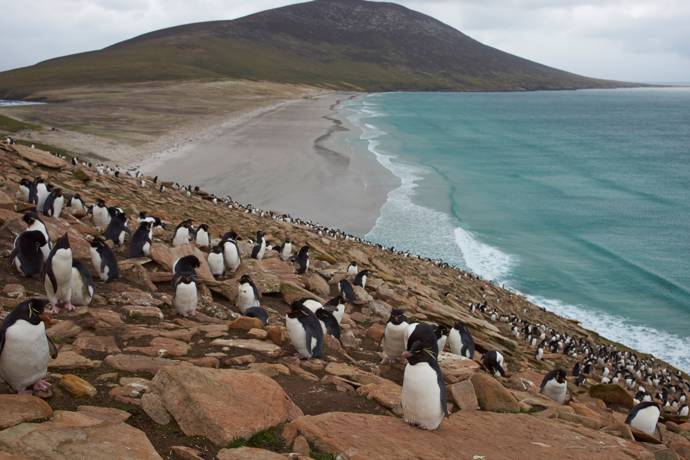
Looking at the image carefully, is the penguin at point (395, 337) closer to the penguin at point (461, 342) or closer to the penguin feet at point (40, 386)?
the penguin at point (461, 342)

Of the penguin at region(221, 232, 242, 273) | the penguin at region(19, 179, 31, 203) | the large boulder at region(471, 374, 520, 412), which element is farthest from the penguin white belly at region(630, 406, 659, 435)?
the penguin at region(19, 179, 31, 203)

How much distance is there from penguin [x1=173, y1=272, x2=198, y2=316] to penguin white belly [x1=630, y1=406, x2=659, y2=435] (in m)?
8.39

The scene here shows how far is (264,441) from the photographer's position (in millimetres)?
6496

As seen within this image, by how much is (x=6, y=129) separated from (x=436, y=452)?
162 ft

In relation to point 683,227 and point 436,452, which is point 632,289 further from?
point 436,452

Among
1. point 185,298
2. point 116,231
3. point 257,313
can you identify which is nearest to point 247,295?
point 257,313

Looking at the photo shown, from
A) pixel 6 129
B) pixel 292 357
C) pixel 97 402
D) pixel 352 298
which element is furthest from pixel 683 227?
pixel 6 129

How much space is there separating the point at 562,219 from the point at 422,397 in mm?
40301

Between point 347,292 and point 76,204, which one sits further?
point 76,204

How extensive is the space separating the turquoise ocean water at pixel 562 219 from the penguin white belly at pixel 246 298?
65.2ft

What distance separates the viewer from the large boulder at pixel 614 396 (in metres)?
13.3

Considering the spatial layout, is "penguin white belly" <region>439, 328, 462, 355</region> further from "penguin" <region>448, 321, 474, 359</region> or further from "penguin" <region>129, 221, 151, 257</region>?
"penguin" <region>129, 221, 151, 257</region>

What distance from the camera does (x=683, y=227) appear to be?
43406mm

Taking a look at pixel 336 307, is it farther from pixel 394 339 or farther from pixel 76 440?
pixel 76 440
